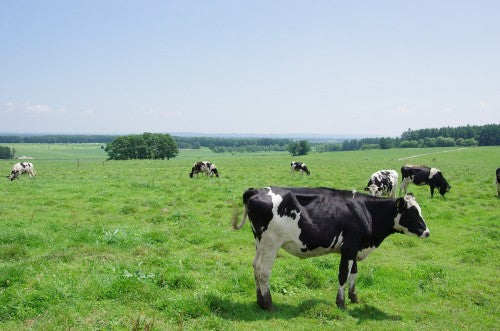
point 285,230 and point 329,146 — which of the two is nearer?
point 285,230

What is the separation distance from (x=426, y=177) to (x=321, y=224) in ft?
58.3

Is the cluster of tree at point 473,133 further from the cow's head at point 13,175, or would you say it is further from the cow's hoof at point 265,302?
the cow's hoof at point 265,302

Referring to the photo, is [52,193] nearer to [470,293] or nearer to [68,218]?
[68,218]

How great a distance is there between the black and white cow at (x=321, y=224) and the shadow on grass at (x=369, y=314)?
0.93 ft

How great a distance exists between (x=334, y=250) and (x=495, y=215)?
12567mm

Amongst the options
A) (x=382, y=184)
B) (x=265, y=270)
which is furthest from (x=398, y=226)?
(x=382, y=184)

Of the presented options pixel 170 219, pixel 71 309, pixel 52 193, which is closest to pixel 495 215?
pixel 170 219

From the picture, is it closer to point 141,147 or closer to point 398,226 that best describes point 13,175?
point 398,226

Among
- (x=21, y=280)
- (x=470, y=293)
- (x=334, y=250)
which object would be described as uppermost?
(x=334, y=250)

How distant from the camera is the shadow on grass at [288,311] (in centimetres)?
731

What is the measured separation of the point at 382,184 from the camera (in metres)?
20.8

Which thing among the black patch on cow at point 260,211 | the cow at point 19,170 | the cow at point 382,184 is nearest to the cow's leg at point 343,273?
the black patch on cow at point 260,211

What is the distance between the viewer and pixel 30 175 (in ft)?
109

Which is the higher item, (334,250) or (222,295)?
(334,250)
